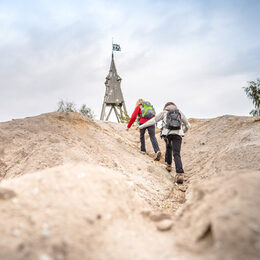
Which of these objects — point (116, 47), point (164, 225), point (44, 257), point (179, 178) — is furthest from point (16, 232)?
point (116, 47)

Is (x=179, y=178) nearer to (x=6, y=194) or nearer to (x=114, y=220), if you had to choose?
(x=114, y=220)

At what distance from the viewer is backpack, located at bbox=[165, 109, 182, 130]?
5.50 meters

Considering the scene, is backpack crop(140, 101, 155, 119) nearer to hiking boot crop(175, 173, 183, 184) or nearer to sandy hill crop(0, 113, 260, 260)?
hiking boot crop(175, 173, 183, 184)

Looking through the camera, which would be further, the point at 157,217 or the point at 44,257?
the point at 157,217

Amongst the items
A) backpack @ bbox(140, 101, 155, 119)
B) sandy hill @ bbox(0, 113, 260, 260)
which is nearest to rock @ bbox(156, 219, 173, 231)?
sandy hill @ bbox(0, 113, 260, 260)

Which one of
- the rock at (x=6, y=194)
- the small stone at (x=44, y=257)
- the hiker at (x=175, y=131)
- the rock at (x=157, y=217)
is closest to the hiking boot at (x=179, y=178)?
the hiker at (x=175, y=131)

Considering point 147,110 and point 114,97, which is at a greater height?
point 114,97

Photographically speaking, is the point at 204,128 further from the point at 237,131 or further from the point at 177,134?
the point at 177,134

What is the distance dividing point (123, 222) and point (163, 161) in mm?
4938

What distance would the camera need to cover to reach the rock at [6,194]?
200 cm

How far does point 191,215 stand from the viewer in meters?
2.12

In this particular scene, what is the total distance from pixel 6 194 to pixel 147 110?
533 centimetres

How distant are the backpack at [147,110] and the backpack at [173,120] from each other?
1.26 meters

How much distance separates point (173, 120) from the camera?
553 cm
